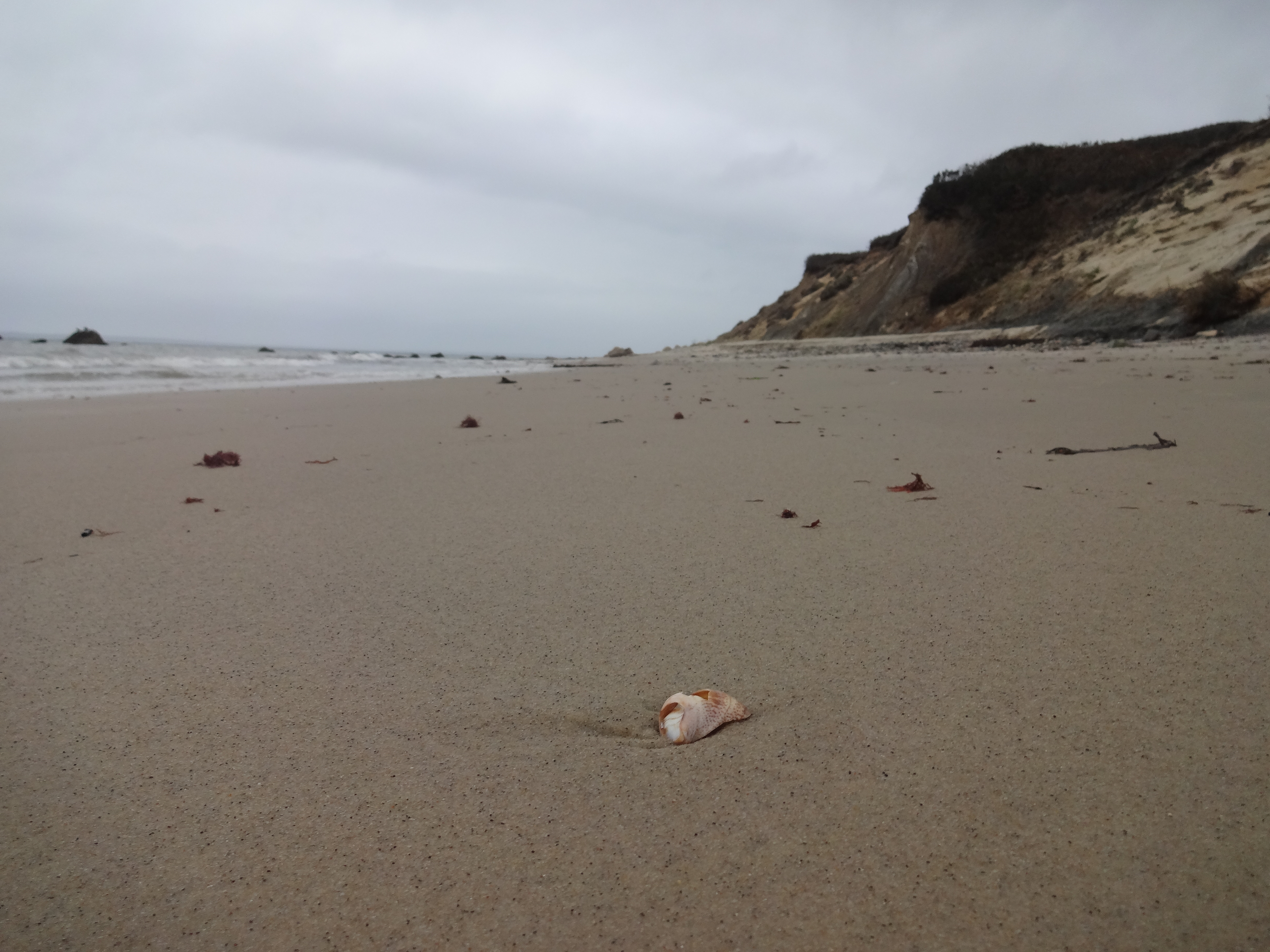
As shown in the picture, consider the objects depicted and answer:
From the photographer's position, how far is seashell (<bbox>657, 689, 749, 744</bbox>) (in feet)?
3.92

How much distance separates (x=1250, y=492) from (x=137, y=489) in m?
4.01

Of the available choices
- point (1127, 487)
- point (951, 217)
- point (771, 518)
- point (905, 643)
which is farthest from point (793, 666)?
point (951, 217)

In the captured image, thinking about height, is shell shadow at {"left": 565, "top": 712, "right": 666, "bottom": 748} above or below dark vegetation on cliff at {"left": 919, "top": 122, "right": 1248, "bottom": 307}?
below

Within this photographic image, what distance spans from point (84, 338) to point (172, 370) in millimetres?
10609

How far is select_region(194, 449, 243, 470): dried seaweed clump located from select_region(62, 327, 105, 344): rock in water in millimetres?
19049

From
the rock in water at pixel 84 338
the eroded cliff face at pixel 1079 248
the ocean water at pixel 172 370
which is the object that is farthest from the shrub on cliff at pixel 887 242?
the rock in water at pixel 84 338

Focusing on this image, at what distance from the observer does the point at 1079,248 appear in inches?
617

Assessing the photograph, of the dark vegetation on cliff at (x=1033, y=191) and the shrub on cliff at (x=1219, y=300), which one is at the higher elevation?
the dark vegetation on cliff at (x=1033, y=191)

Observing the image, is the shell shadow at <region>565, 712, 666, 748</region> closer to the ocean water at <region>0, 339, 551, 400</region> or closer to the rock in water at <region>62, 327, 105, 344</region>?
the ocean water at <region>0, 339, 551, 400</region>

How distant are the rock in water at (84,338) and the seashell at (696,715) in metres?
22.2

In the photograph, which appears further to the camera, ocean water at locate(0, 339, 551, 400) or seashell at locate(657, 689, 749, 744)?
ocean water at locate(0, 339, 551, 400)

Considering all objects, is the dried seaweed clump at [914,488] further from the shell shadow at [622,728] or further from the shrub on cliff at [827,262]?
the shrub on cliff at [827,262]

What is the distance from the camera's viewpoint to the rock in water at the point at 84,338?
1883 cm

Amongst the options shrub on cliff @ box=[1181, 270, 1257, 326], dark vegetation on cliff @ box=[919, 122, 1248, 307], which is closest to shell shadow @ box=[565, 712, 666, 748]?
shrub on cliff @ box=[1181, 270, 1257, 326]
